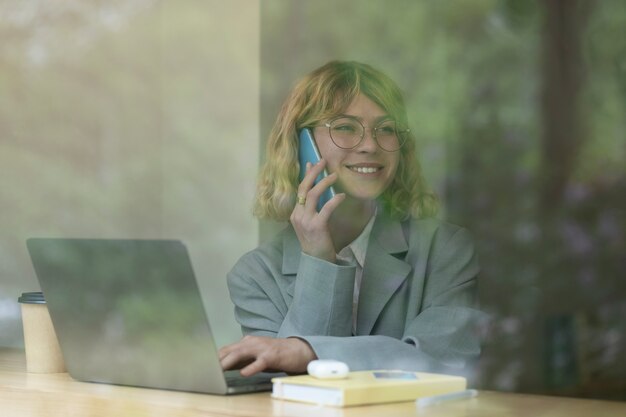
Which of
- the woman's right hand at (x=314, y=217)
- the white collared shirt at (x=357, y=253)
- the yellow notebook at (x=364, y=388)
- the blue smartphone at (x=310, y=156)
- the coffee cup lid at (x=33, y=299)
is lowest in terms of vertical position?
the yellow notebook at (x=364, y=388)

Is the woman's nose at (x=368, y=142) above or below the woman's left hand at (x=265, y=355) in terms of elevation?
above

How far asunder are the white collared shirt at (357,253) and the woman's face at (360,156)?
0.24 ft

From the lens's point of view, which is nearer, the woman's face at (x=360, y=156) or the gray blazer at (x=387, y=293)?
the gray blazer at (x=387, y=293)

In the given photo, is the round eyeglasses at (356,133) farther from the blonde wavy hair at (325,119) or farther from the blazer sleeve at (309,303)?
the blazer sleeve at (309,303)

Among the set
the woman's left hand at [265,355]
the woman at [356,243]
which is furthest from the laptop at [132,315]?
the woman at [356,243]

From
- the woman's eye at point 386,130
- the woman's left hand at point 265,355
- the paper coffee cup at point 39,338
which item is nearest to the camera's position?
the woman's left hand at point 265,355

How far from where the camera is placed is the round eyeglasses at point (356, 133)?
1.81m

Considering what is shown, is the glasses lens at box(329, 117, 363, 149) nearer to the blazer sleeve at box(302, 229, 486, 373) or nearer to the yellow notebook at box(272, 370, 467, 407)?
the blazer sleeve at box(302, 229, 486, 373)

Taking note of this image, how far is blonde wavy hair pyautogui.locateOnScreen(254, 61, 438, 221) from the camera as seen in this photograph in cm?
176

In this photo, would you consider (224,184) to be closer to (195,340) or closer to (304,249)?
(304,249)

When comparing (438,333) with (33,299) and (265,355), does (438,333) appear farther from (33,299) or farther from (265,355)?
(33,299)

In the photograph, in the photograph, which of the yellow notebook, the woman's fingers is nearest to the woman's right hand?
the woman's fingers

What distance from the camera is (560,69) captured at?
1498 millimetres

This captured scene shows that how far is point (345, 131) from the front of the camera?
1846 millimetres
